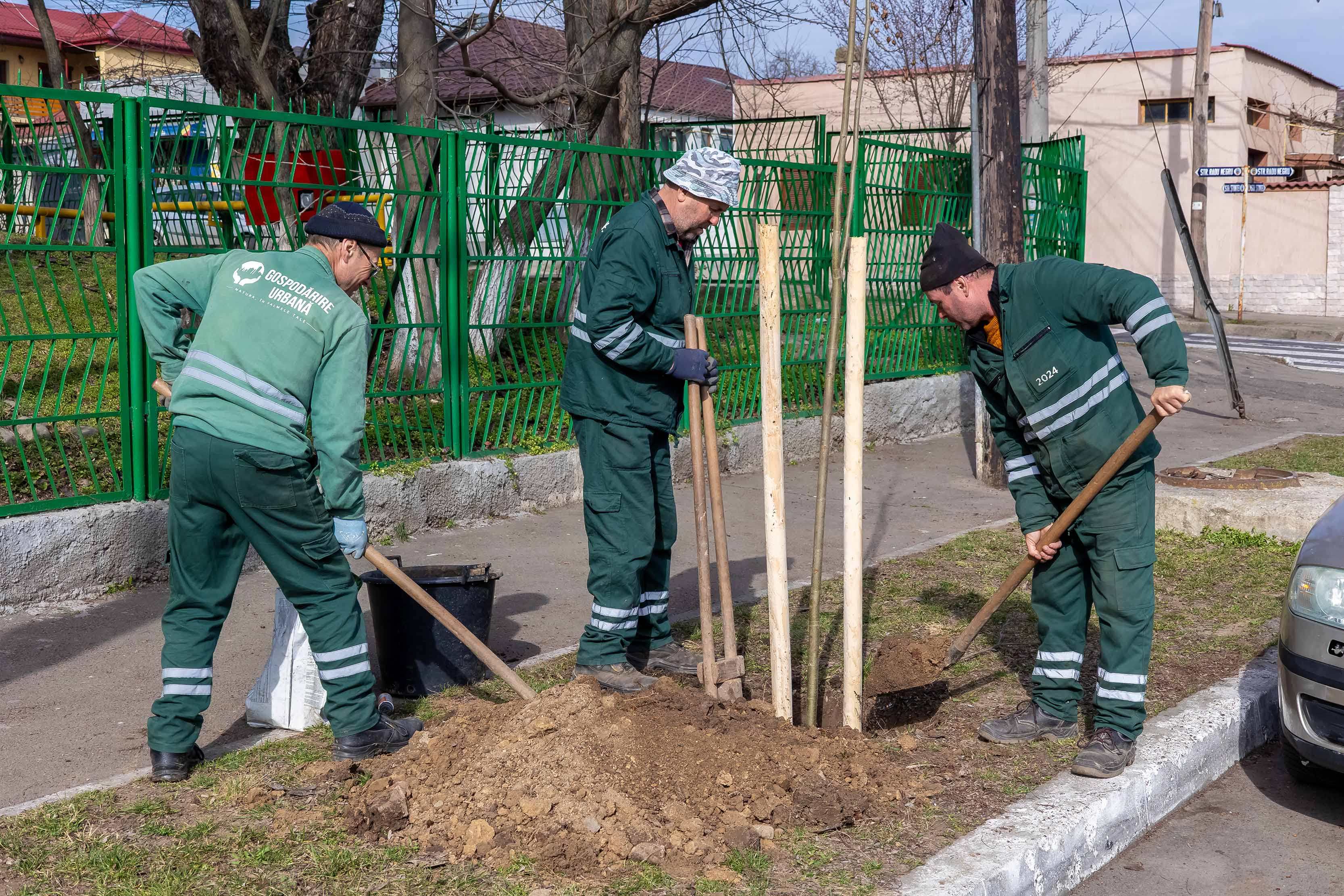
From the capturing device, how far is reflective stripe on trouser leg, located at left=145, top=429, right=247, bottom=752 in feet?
12.0

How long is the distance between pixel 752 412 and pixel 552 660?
4.44 metres

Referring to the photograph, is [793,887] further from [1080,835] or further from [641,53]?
[641,53]

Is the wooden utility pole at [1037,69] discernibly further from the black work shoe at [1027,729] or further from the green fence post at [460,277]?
the black work shoe at [1027,729]

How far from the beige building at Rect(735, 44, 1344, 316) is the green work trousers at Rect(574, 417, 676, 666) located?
21.8m

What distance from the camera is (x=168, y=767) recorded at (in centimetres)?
367

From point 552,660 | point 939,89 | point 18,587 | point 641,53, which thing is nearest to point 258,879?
point 552,660

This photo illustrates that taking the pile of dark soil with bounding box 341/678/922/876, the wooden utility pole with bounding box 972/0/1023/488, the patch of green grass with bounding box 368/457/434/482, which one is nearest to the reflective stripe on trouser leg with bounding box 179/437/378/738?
the pile of dark soil with bounding box 341/678/922/876

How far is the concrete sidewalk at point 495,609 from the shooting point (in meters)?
4.11

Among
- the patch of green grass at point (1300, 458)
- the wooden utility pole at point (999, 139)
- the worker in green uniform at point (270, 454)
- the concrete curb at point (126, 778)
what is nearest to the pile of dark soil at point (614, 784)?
the worker in green uniform at point (270, 454)

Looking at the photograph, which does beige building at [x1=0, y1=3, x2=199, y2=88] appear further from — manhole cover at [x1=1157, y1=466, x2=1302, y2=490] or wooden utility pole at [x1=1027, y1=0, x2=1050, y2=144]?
wooden utility pole at [x1=1027, y1=0, x2=1050, y2=144]

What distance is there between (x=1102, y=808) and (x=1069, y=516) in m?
0.87

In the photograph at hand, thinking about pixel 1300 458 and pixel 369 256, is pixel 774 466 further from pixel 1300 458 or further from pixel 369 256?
pixel 1300 458

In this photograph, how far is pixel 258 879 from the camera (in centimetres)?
306

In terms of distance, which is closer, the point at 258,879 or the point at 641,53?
the point at 258,879
